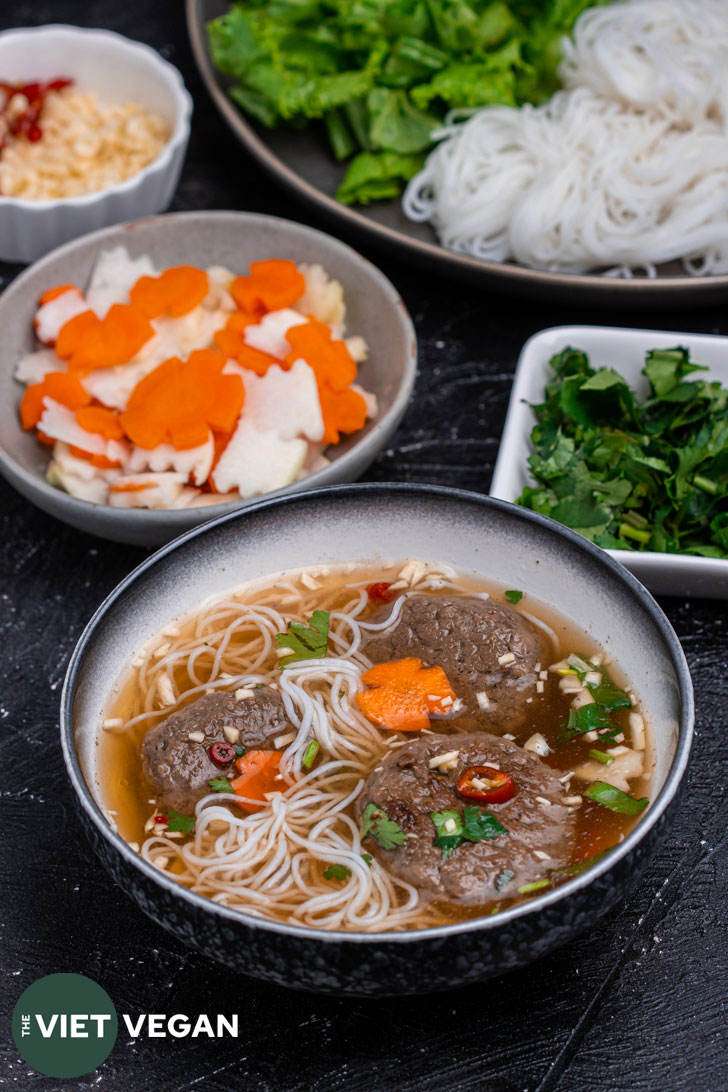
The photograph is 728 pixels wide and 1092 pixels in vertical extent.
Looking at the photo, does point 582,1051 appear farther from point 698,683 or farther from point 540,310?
point 540,310

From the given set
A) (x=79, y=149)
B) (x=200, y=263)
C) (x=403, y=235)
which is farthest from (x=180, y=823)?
(x=79, y=149)

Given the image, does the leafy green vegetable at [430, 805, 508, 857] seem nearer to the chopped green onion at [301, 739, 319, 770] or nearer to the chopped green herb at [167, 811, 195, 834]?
the chopped green onion at [301, 739, 319, 770]

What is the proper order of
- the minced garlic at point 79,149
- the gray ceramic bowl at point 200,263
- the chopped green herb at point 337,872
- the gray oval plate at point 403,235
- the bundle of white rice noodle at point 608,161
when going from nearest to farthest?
the chopped green herb at point 337,872, the gray ceramic bowl at point 200,263, the gray oval plate at point 403,235, the bundle of white rice noodle at point 608,161, the minced garlic at point 79,149

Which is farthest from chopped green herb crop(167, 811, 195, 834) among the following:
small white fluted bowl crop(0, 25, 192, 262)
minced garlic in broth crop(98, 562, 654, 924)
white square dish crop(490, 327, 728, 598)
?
small white fluted bowl crop(0, 25, 192, 262)

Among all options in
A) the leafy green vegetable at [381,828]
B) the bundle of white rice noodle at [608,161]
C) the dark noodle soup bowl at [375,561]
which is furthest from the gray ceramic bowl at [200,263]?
the leafy green vegetable at [381,828]

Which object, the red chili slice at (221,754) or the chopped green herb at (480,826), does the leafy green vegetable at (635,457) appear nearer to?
the chopped green herb at (480,826)
